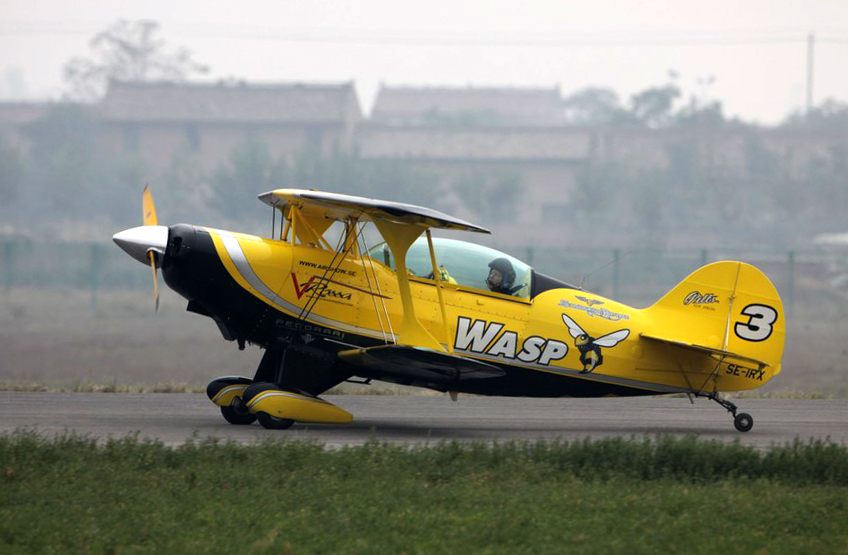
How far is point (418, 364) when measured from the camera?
512 inches

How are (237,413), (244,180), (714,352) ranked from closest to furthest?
(237,413), (714,352), (244,180)

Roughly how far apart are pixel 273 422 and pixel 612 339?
430cm

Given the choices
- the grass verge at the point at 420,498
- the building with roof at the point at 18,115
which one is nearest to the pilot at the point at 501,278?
the grass verge at the point at 420,498

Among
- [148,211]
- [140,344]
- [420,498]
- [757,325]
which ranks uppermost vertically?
[148,211]

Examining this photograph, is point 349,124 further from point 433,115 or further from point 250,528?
point 250,528

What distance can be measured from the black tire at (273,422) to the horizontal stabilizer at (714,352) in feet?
14.8

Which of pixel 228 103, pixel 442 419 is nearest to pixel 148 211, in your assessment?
pixel 442 419

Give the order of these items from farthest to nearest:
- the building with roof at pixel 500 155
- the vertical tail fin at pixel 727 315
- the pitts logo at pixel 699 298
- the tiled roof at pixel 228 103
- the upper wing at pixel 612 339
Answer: the tiled roof at pixel 228 103 < the building with roof at pixel 500 155 < the pitts logo at pixel 699 298 < the vertical tail fin at pixel 727 315 < the upper wing at pixel 612 339

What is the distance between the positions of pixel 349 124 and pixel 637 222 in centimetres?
2241

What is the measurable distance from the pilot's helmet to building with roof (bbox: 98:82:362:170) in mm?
62351

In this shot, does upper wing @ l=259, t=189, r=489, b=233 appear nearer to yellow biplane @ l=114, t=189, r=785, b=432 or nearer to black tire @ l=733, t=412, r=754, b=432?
yellow biplane @ l=114, t=189, r=785, b=432

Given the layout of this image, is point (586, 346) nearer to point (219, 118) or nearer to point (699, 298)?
point (699, 298)

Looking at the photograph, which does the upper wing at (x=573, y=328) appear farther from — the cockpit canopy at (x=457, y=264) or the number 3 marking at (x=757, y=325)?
the number 3 marking at (x=757, y=325)

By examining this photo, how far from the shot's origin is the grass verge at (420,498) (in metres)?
7.98
